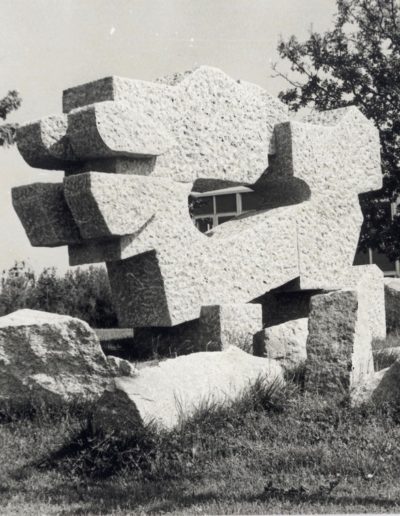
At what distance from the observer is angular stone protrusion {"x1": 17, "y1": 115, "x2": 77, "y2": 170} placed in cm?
784

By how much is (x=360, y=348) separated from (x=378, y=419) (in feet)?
2.50

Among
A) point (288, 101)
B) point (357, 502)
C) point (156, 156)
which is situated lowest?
point (357, 502)

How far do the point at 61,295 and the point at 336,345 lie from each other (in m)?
9.38

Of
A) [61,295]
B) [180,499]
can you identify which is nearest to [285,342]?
[180,499]

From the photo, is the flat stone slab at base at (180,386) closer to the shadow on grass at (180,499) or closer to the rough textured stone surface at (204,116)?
the shadow on grass at (180,499)

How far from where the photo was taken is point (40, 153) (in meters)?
7.92

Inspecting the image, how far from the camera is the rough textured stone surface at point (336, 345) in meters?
6.52

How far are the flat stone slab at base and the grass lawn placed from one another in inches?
3.8

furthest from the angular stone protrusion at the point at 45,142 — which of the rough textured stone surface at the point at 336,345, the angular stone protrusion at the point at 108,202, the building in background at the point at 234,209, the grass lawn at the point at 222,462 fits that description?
the building in background at the point at 234,209

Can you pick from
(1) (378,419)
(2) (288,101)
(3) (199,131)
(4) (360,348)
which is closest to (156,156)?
(3) (199,131)

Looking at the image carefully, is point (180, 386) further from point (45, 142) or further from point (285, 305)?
point (285, 305)

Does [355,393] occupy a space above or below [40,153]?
below

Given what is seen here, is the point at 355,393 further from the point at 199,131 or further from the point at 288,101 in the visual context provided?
the point at 288,101

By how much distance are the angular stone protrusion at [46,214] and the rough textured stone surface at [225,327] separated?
1487 millimetres
